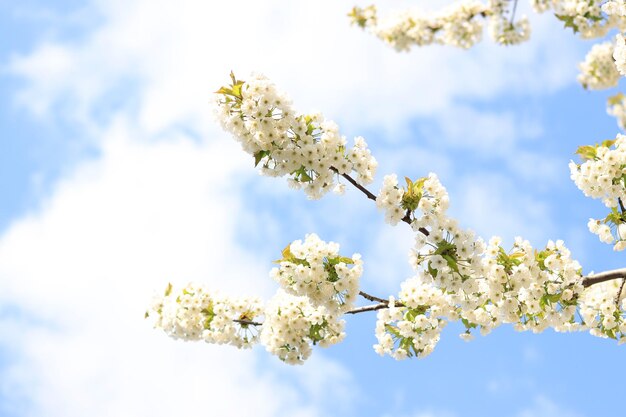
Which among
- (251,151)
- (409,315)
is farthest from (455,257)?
(251,151)

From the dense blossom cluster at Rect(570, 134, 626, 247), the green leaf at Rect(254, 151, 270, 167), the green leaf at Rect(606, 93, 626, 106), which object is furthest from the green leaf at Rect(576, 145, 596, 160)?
the green leaf at Rect(606, 93, 626, 106)

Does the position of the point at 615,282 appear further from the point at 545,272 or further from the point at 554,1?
the point at 554,1

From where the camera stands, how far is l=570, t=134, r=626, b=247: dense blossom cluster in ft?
21.7

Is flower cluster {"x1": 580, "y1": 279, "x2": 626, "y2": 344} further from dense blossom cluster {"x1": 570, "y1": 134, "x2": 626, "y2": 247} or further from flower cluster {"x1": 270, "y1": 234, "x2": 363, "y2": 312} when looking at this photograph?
flower cluster {"x1": 270, "y1": 234, "x2": 363, "y2": 312}

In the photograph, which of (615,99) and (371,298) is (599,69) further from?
(371,298)

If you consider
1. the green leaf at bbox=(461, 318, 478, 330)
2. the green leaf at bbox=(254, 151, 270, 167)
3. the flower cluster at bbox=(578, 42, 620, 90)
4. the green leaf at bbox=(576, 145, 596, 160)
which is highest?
the flower cluster at bbox=(578, 42, 620, 90)

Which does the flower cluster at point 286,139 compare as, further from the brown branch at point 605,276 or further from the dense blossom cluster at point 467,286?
the brown branch at point 605,276

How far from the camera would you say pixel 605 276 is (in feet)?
21.8

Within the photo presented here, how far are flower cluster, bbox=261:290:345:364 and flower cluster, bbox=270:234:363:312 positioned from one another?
1.97 ft

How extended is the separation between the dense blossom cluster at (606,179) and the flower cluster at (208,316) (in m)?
3.85

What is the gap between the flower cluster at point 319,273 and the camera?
6.45m

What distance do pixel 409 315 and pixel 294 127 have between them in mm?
2660

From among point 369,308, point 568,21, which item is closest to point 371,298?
point 369,308

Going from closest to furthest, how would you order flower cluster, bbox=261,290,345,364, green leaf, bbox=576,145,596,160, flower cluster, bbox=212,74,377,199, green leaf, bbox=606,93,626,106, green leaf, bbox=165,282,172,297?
1. flower cluster, bbox=212,74,377,199
2. green leaf, bbox=576,145,596,160
3. flower cluster, bbox=261,290,345,364
4. green leaf, bbox=165,282,172,297
5. green leaf, bbox=606,93,626,106
